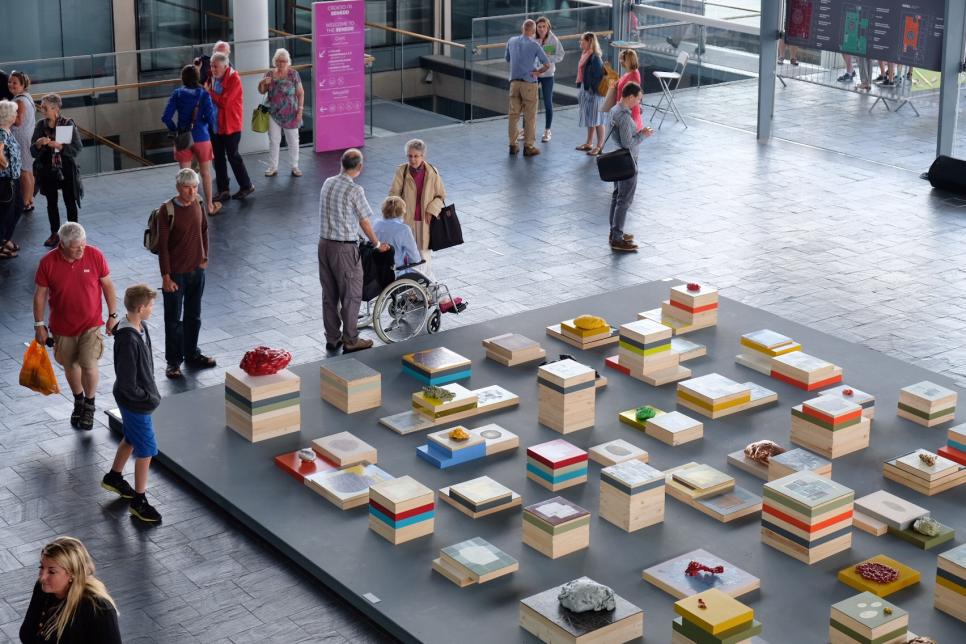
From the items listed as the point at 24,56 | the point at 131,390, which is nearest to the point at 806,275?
the point at 131,390

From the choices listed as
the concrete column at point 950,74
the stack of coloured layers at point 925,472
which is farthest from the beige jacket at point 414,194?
the concrete column at point 950,74

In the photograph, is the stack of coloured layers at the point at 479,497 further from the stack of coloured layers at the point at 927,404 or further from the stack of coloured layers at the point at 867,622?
the stack of coloured layers at the point at 927,404

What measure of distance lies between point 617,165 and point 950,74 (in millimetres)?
5349

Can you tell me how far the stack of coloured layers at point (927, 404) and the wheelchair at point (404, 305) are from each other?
12.0ft

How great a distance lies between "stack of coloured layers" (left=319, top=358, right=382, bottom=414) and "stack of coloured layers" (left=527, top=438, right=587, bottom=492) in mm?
1498

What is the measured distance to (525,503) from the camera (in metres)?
8.20

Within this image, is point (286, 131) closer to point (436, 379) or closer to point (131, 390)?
point (436, 379)

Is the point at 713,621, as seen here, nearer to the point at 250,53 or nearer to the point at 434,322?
the point at 434,322

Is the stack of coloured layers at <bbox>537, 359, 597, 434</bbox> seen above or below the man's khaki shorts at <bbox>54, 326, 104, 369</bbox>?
below

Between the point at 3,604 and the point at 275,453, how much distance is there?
2151 millimetres

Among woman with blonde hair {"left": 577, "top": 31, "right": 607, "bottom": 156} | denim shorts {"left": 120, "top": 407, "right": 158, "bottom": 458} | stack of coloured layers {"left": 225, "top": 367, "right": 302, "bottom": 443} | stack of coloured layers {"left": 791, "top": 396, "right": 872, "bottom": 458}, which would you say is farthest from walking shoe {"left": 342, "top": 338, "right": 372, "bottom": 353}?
woman with blonde hair {"left": 577, "top": 31, "right": 607, "bottom": 156}

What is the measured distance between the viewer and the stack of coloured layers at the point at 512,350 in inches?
400

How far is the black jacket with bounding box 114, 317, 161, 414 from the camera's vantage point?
7.56 meters

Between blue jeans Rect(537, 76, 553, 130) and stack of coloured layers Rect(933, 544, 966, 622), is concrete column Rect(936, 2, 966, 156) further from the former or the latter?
stack of coloured layers Rect(933, 544, 966, 622)
